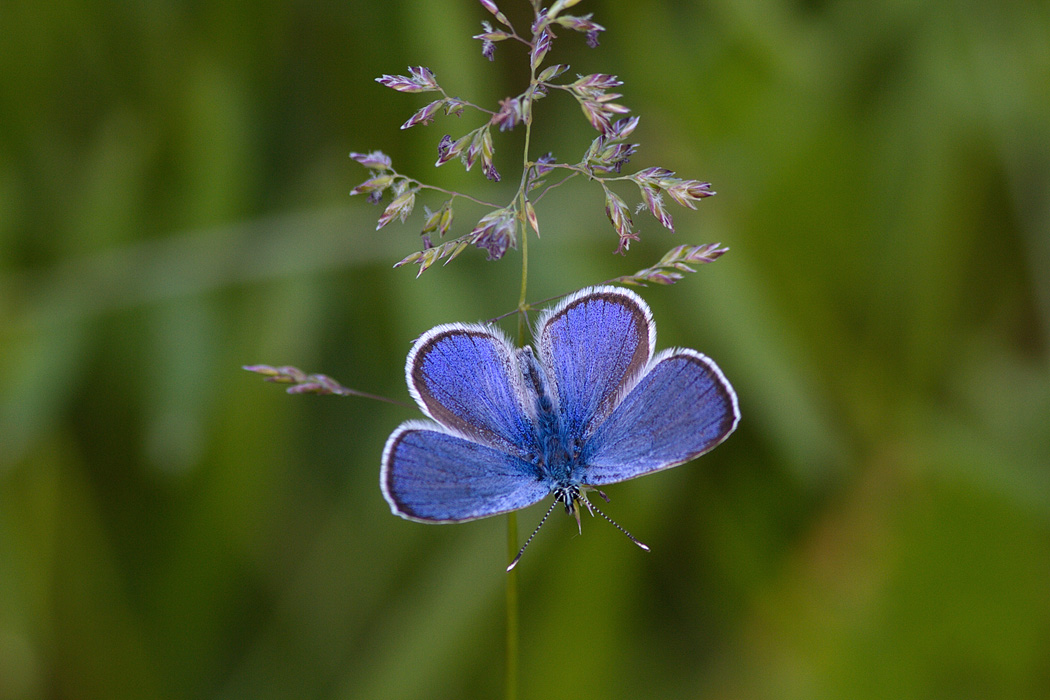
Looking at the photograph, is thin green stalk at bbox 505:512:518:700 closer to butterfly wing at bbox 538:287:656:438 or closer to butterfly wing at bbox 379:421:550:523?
butterfly wing at bbox 379:421:550:523

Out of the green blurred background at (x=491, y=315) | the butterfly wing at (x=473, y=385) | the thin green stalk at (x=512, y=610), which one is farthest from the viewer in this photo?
the green blurred background at (x=491, y=315)

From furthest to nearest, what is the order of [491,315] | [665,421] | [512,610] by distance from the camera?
[491,315] → [665,421] → [512,610]

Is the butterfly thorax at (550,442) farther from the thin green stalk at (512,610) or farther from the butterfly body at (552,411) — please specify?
the thin green stalk at (512,610)

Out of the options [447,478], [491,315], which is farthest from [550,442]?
[491,315]

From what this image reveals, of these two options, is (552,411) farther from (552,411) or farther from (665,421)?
(665,421)

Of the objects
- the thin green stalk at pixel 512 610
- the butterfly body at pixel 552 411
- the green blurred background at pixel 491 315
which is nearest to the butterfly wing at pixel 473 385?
the butterfly body at pixel 552 411

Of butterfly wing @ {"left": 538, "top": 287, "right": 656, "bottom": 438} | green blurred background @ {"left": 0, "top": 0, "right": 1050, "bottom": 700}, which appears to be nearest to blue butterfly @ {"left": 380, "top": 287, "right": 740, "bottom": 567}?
butterfly wing @ {"left": 538, "top": 287, "right": 656, "bottom": 438}

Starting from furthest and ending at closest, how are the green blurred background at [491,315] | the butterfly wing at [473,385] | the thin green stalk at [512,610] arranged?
1. the green blurred background at [491,315]
2. the butterfly wing at [473,385]
3. the thin green stalk at [512,610]

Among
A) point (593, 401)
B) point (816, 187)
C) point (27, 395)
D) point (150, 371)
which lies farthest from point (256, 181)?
point (816, 187)
